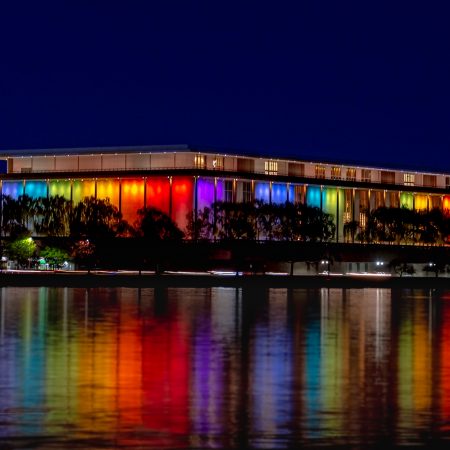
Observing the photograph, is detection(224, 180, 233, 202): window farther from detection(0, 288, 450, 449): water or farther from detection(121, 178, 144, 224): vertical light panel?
detection(0, 288, 450, 449): water

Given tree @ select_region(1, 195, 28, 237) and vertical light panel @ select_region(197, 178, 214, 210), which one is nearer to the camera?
tree @ select_region(1, 195, 28, 237)

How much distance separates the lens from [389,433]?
14914mm

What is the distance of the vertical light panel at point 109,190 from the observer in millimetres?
143125

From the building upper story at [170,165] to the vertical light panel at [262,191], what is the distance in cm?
132

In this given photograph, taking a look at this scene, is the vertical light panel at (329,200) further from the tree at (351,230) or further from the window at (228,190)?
the window at (228,190)

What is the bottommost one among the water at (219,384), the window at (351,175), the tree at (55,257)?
the water at (219,384)

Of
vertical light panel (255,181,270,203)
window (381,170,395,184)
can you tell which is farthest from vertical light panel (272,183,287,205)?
window (381,170,395,184)

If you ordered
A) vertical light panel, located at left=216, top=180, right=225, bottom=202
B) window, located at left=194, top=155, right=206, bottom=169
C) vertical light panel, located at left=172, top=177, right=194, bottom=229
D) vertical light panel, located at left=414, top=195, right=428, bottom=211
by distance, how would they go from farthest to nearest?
1. vertical light panel, located at left=414, top=195, right=428, bottom=211
2. vertical light panel, located at left=216, top=180, right=225, bottom=202
3. window, located at left=194, top=155, right=206, bottom=169
4. vertical light panel, located at left=172, top=177, right=194, bottom=229

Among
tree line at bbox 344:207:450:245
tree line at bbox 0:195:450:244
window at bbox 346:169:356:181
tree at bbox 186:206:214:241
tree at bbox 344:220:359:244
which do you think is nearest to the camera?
tree line at bbox 0:195:450:244

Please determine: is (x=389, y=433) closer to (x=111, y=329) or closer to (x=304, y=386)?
(x=304, y=386)

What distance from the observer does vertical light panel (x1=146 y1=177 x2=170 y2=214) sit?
14138 cm

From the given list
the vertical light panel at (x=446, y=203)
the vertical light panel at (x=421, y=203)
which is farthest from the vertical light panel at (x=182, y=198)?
the vertical light panel at (x=446, y=203)

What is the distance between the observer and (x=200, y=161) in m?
142

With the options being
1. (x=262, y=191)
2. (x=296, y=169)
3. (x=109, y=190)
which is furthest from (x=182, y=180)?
(x=296, y=169)
